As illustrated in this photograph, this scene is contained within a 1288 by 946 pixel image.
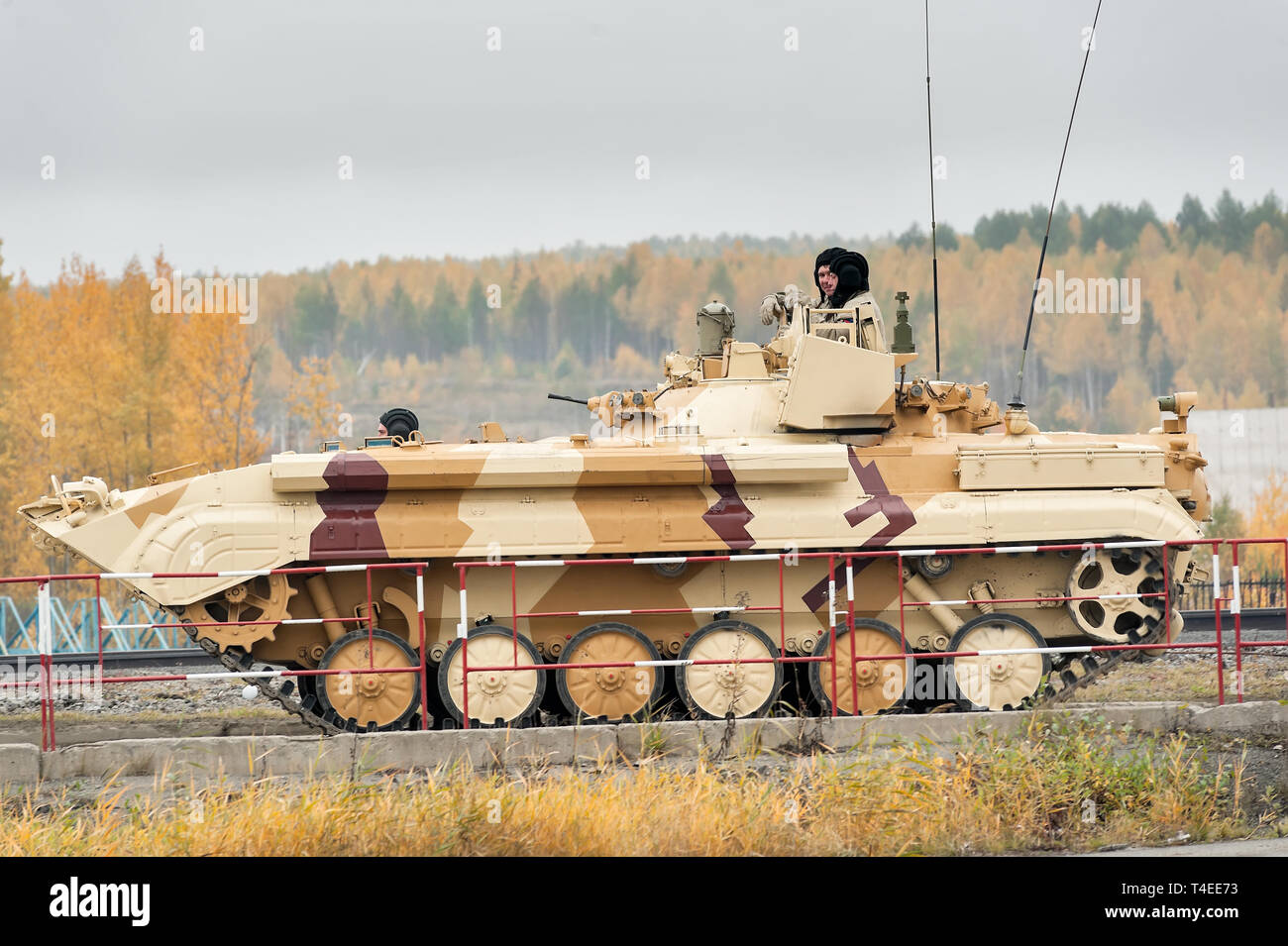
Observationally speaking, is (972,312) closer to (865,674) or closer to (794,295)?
(794,295)

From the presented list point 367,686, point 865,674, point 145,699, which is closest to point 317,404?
point 145,699

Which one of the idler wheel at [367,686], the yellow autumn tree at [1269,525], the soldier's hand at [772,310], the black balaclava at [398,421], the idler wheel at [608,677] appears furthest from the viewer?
the yellow autumn tree at [1269,525]

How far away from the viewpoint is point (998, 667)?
45.8 ft

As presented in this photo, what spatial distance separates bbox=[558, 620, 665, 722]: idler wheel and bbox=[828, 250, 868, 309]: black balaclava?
444cm

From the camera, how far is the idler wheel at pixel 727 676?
13680mm

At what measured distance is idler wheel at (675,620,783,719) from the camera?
13680 mm

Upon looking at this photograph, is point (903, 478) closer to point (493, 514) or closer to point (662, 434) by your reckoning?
point (662, 434)

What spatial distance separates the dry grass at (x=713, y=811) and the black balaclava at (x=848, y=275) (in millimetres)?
5810

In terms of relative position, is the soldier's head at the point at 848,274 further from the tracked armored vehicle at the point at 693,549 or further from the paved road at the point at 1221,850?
the paved road at the point at 1221,850

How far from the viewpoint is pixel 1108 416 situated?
4856cm

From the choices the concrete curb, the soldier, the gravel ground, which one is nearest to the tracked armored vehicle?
the concrete curb

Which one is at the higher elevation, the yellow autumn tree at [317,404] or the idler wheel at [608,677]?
the yellow autumn tree at [317,404]

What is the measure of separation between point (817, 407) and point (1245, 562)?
27.1 metres

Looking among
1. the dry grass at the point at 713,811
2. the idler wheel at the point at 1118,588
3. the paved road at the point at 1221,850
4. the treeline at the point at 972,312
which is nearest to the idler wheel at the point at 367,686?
the dry grass at the point at 713,811
